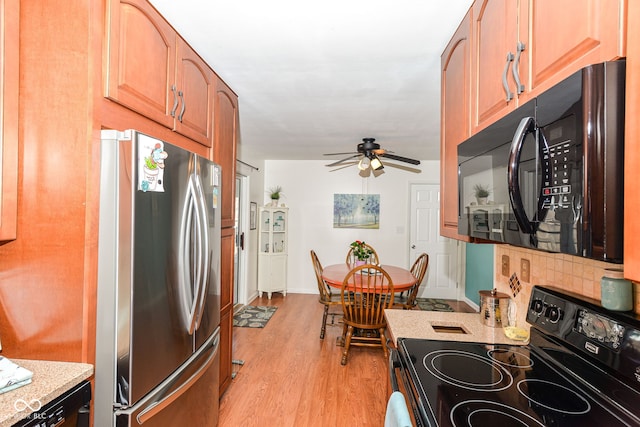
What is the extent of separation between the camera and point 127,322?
117 cm

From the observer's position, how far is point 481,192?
108cm

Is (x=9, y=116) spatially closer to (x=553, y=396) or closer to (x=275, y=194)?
(x=553, y=396)

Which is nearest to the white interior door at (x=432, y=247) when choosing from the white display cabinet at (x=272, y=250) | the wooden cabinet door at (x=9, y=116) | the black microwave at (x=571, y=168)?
the white display cabinet at (x=272, y=250)

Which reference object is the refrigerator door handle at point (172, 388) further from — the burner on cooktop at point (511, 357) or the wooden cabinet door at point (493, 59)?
the wooden cabinet door at point (493, 59)

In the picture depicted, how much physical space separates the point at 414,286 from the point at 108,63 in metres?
3.09

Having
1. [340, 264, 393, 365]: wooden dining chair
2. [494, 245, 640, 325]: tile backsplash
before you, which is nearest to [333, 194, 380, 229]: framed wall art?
[340, 264, 393, 365]: wooden dining chair

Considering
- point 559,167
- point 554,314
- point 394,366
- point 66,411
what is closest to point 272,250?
point 394,366

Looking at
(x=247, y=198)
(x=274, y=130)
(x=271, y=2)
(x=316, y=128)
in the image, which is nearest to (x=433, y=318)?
(x=271, y=2)

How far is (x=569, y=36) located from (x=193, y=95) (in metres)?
1.66

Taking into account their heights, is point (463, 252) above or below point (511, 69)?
below

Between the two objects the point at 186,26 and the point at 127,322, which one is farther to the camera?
the point at 186,26

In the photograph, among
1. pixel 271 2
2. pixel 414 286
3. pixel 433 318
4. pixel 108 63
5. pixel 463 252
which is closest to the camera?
pixel 108 63

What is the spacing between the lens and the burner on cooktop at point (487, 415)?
837 millimetres

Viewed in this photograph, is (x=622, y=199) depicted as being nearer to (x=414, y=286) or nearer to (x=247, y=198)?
(x=414, y=286)
